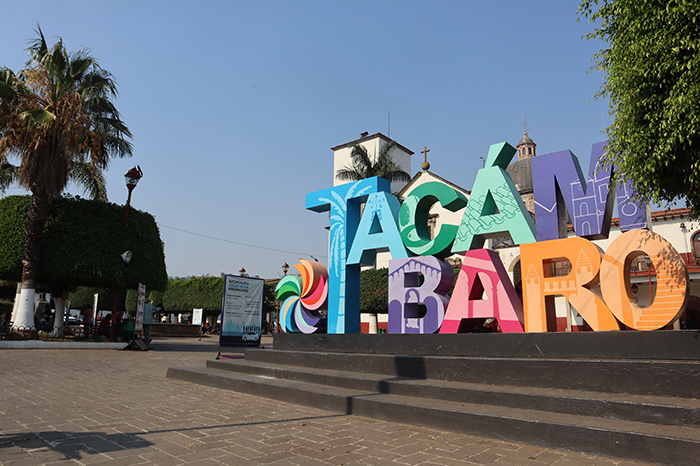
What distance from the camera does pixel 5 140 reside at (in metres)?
15.3

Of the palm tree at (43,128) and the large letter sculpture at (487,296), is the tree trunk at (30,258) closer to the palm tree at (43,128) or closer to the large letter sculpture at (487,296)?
the palm tree at (43,128)

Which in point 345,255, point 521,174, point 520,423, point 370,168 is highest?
point 521,174

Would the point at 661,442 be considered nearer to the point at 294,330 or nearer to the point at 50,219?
the point at 294,330

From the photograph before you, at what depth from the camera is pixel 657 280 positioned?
532 cm

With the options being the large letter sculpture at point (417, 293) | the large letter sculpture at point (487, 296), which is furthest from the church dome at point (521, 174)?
the large letter sculpture at point (487, 296)

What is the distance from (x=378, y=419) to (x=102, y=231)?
51.8 feet

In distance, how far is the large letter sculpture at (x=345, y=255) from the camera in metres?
8.80

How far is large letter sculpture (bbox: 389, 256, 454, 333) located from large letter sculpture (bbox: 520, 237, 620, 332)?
135cm

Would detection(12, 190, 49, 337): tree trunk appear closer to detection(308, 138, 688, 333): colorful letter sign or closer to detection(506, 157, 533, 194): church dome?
detection(308, 138, 688, 333): colorful letter sign

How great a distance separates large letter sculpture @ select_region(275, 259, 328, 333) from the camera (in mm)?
9406

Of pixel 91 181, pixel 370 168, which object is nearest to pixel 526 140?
pixel 370 168

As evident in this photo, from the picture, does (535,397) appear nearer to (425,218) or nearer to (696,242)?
(425,218)

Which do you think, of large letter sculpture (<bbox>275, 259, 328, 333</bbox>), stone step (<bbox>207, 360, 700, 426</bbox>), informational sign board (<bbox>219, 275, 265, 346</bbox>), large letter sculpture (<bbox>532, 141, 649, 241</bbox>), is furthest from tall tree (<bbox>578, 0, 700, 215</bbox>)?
informational sign board (<bbox>219, 275, 265, 346</bbox>)

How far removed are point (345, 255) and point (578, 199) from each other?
14.2ft
